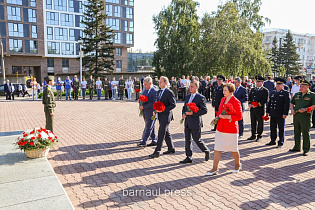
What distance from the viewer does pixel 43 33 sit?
5303cm

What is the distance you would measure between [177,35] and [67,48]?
29685 mm

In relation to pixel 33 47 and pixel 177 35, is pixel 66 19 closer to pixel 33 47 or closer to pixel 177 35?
pixel 33 47

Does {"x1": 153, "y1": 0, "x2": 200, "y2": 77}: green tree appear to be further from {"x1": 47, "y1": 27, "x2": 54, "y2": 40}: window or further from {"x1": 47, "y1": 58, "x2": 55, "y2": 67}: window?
{"x1": 47, "y1": 58, "x2": 55, "y2": 67}: window

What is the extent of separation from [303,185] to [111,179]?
4.05 meters

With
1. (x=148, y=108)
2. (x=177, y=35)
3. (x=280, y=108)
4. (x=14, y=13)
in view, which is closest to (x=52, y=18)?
(x=14, y=13)

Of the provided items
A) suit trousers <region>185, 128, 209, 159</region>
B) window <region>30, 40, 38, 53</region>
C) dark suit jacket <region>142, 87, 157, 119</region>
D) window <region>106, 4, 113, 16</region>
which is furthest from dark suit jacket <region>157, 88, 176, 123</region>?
window <region>106, 4, 113, 16</region>

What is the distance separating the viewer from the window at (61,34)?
180 feet

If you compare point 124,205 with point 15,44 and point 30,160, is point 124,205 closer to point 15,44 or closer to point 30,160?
point 30,160

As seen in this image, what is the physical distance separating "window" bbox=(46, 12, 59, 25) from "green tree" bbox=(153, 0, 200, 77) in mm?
26643

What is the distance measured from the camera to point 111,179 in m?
5.97

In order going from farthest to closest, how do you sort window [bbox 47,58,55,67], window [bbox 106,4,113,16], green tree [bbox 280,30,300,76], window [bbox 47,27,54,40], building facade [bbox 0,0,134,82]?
1. green tree [bbox 280,30,300,76]
2. window [bbox 106,4,113,16]
3. window [bbox 47,58,55,67]
4. window [bbox 47,27,54,40]
5. building facade [bbox 0,0,134,82]

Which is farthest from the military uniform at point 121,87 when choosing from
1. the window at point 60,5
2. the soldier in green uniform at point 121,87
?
the window at point 60,5

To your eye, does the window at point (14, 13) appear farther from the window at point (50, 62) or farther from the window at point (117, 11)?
the window at point (117, 11)

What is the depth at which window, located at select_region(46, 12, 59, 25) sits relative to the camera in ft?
175
